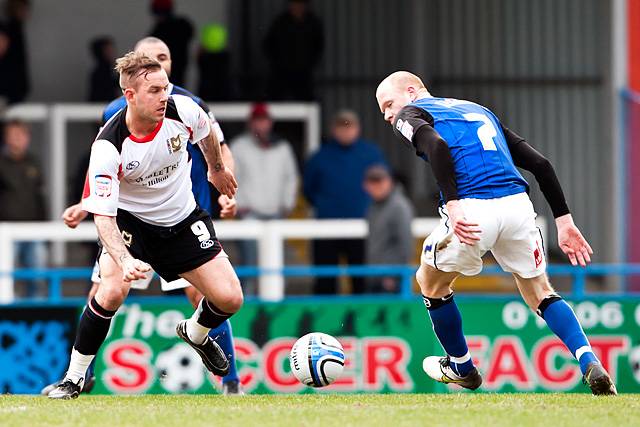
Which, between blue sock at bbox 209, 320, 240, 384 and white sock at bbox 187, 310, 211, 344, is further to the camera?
blue sock at bbox 209, 320, 240, 384

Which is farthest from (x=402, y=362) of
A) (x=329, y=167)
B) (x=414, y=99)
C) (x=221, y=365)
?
(x=414, y=99)

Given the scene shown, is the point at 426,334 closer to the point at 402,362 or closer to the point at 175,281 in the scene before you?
the point at 402,362

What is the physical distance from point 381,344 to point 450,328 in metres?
4.51

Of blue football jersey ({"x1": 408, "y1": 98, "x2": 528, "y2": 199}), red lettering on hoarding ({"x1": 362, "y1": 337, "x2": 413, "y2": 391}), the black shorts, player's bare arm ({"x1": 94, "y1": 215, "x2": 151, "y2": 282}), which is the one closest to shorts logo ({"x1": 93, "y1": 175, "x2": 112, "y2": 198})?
player's bare arm ({"x1": 94, "y1": 215, "x2": 151, "y2": 282})

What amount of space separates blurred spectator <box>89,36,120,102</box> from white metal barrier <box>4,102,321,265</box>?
0.14m

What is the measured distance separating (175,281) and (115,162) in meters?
1.27

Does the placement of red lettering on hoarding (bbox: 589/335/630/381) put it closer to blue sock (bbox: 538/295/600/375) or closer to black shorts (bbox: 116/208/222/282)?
blue sock (bbox: 538/295/600/375)

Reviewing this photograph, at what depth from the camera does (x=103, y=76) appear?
16719mm

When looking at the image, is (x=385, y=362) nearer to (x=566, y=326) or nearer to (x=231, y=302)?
(x=231, y=302)

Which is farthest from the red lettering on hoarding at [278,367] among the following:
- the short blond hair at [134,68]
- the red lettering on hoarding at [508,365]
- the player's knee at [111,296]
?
the short blond hair at [134,68]

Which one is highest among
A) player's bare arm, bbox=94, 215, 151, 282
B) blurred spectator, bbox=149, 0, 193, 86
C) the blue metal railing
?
blurred spectator, bbox=149, 0, 193, 86

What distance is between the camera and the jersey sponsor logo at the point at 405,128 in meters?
7.78

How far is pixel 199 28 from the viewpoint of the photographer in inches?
735

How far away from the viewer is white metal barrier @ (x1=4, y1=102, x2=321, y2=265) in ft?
54.2
